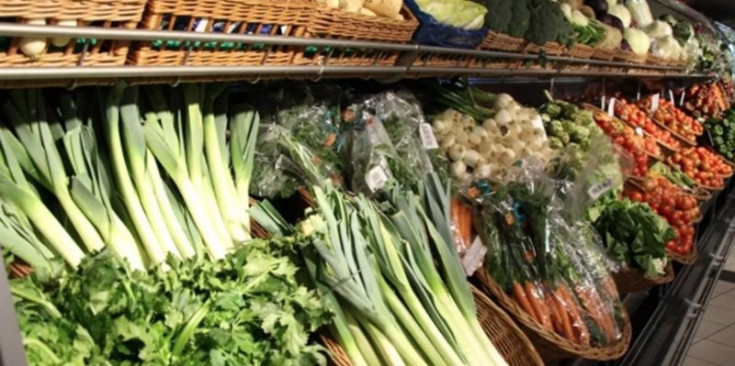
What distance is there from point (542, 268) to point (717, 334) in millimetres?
3282

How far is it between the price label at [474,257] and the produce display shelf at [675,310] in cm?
65

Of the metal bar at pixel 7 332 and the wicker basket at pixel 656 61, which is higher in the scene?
the metal bar at pixel 7 332

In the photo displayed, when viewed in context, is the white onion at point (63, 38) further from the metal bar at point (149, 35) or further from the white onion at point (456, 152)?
the white onion at point (456, 152)

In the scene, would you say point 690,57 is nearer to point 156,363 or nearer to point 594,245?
point 594,245

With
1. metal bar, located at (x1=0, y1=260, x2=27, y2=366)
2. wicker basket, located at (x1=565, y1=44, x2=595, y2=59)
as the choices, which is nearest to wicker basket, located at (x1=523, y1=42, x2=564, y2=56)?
wicker basket, located at (x1=565, y1=44, x2=595, y2=59)

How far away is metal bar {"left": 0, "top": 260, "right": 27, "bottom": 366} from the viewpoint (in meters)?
0.62

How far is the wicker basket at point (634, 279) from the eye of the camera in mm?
2447

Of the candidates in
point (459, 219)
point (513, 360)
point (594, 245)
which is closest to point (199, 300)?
point (513, 360)

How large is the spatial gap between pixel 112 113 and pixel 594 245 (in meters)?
1.70

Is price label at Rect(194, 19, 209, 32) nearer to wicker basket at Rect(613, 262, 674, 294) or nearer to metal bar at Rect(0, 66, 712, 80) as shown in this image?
metal bar at Rect(0, 66, 712, 80)

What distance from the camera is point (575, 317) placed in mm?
1936

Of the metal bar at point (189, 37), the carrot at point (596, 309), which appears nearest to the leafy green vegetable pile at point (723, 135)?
the carrot at point (596, 309)

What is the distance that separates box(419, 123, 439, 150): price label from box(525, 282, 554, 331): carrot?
1.94ft

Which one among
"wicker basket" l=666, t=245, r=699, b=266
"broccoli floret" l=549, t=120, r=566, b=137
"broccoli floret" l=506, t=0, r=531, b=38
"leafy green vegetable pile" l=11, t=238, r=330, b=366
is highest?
"broccoli floret" l=506, t=0, r=531, b=38
